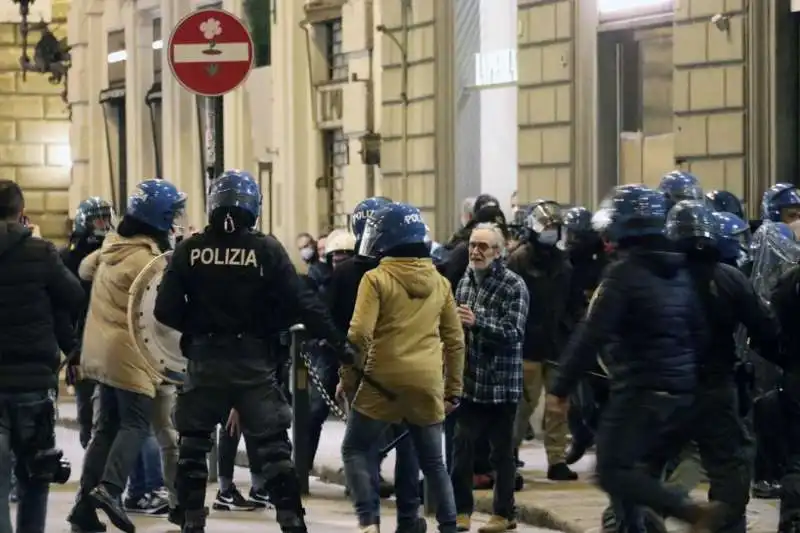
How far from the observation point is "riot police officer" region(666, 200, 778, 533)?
8977mm

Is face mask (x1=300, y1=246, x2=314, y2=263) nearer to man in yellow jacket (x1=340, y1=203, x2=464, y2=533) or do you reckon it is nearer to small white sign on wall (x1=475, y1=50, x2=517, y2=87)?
small white sign on wall (x1=475, y1=50, x2=517, y2=87)

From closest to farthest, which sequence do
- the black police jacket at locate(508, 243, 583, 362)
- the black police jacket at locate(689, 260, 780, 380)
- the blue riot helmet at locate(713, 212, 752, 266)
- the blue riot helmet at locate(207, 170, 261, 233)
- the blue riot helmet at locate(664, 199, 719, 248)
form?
the black police jacket at locate(689, 260, 780, 380) → the blue riot helmet at locate(664, 199, 719, 248) → the blue riot helmet at locate(713, 212, 752, 266) → the blue riot helmet at locate(207, 170, 261, 233) → the black police jacket at locate(508, 243, 583, 362)

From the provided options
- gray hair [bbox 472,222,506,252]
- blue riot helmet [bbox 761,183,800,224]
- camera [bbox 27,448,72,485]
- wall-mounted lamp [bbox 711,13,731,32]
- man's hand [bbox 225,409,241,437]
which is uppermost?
wall-mounted lamp [bbox 711,13,731,32]

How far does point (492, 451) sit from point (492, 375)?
1.36ft

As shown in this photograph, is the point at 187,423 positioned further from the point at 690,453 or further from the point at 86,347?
the point at 690,453

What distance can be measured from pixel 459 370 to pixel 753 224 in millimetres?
3259

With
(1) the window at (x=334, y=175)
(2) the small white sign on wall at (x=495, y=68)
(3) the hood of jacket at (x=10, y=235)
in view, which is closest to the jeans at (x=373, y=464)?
(3) the hood of jacket at (x=10, y=235)

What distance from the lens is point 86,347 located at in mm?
11344

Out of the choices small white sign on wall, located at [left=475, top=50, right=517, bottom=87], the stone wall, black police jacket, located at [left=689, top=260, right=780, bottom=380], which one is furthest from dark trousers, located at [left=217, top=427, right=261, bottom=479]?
the stone wall

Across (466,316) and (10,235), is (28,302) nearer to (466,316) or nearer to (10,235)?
(10,235)

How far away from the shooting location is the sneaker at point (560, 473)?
1336 cm

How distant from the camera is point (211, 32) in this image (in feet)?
44.3

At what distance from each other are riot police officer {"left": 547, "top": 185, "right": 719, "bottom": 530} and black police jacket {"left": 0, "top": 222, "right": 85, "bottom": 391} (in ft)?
8.08

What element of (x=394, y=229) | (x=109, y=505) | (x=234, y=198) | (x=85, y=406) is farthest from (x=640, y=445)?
(x=85, y=406)
